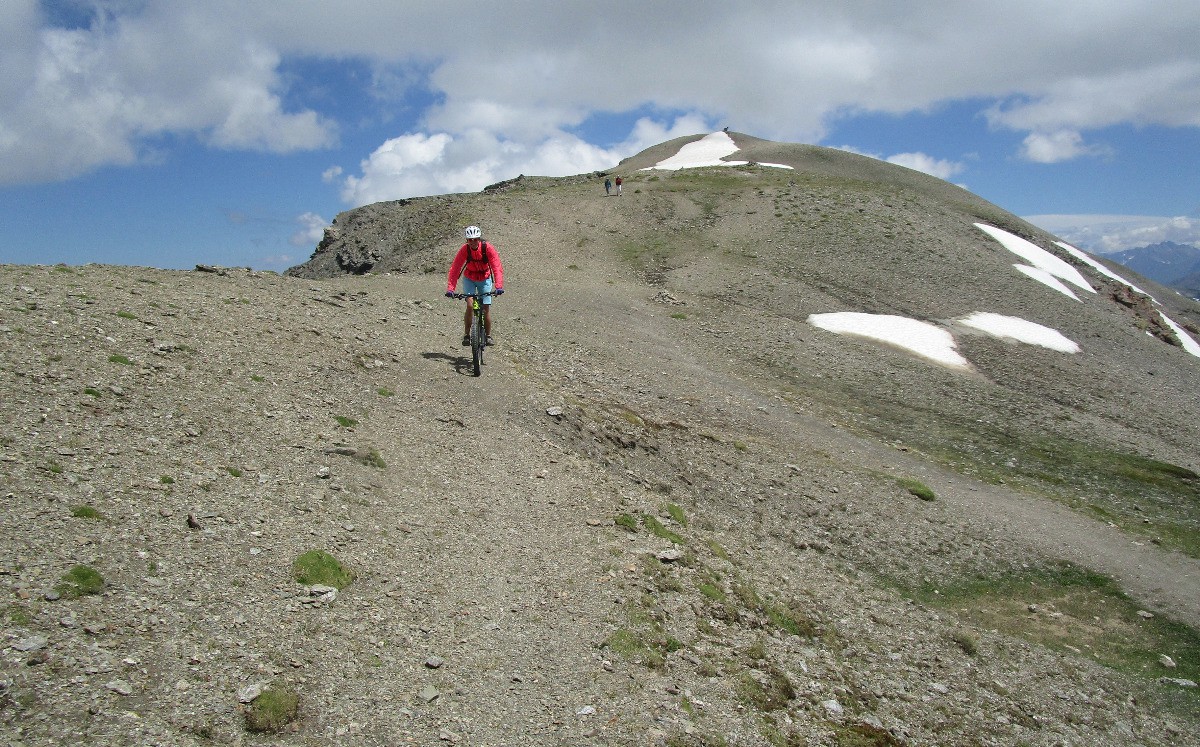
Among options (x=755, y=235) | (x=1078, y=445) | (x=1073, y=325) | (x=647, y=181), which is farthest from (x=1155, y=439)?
(x=647, y=181)

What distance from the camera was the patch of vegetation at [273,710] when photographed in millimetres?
7023

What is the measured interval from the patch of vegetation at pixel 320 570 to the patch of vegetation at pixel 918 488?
1722 cm

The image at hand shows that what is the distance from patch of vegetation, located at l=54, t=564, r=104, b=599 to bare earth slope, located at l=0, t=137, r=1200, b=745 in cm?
6

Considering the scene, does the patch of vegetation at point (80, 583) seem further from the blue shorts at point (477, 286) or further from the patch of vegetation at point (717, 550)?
the blue shorts at point (477, 286)

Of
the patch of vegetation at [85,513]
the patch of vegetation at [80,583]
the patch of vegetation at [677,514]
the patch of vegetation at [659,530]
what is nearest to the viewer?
the patch of vegetation at [80,583]

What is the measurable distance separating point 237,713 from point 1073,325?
47641mm

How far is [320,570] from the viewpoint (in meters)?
9.88

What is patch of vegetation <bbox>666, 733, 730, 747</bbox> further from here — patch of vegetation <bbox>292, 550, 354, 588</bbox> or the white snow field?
the white snow field

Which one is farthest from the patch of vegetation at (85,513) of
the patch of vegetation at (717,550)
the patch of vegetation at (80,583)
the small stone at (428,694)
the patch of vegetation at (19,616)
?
the patch of vegetation at (717,550)

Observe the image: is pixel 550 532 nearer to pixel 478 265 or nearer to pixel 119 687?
pixel 119 687

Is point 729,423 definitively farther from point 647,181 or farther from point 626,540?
point 647,181

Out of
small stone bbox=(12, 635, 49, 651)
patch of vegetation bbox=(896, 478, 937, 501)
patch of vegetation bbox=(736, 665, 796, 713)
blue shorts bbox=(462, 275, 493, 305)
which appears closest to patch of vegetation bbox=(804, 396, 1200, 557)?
patch of vegetation bbox=(896, 478, 937, 501)

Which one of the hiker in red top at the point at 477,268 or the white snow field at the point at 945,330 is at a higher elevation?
the hiker in red top at the point at 477,268

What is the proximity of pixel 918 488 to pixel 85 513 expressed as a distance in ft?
68.2
